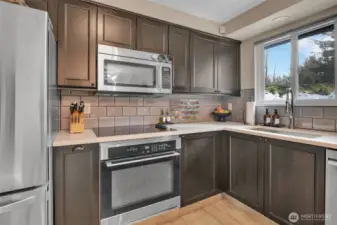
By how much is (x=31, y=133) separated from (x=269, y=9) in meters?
2.46

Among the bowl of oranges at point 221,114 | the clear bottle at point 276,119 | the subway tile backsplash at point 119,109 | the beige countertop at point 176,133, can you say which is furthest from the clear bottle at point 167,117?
the clear bottle at point 276,119

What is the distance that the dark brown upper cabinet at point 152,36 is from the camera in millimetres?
2010

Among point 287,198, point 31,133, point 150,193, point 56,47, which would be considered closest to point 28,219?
point 31,133

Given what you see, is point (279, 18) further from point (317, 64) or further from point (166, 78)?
point (166, 78)

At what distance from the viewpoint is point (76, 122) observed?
1.71m

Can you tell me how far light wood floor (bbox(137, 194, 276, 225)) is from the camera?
1.83 m

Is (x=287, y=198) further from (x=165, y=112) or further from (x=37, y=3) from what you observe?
(x=37, y=3)

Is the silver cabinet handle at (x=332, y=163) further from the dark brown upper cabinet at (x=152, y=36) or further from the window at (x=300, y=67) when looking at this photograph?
the dark brown upper cabinet at (x=152, y=36)

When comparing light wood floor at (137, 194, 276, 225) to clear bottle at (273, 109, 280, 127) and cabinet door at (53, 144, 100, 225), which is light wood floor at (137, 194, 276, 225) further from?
clear bottle at (273, 109, 280, 127)

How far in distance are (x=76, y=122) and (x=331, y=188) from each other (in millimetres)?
2131

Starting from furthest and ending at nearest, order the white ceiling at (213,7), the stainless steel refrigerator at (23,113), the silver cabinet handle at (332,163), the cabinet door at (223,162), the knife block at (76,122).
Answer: the cabinet door at (223,162), the white ceiling at (213,7), the knife block at (76,122), the silver cabinet handle at (332,163), the stainless steel refrigerator at (23,113)

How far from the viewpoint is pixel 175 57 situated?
2258 mm

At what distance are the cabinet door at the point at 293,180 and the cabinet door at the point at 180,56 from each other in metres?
1.18

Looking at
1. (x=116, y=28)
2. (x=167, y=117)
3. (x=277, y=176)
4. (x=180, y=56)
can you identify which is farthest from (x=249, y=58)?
(x=116, y=28)
